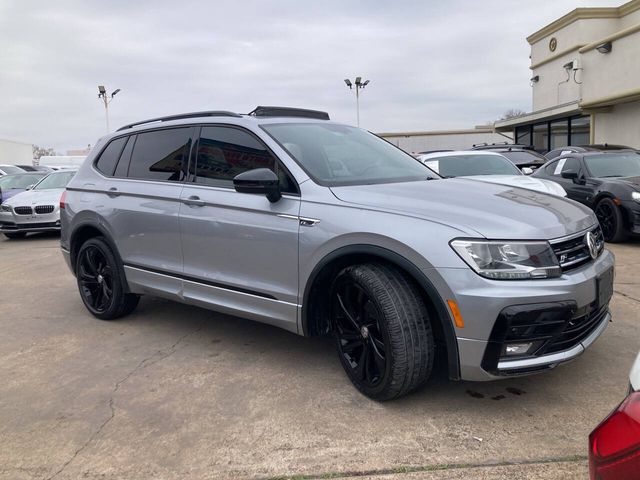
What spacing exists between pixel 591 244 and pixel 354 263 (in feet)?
4.46

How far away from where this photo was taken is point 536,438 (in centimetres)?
275

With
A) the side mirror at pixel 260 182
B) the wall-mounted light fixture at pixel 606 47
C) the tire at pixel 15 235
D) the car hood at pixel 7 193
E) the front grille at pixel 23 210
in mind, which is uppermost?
the wall-mounted light fixture at pixel 606 47

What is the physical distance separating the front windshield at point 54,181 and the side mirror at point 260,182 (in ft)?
34.0

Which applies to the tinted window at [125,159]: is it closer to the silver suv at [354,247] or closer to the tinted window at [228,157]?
the silver suv at [354,247]

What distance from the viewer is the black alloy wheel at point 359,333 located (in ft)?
10.2

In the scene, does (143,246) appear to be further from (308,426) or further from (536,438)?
(536,438)

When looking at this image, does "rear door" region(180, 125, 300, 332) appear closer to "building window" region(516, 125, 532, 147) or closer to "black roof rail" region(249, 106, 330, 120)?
"black roof rail" region(249, 106, 330, 120)

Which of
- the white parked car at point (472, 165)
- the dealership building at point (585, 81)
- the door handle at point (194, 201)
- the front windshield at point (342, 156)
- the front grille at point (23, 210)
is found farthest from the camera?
the dealership building at point (585, 81)

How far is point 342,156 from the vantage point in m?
3.88

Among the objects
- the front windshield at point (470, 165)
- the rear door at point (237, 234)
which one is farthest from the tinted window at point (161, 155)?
the front windshield at point (470, 165)

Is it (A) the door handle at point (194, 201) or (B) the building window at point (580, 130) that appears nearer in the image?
(A) the door handle at point (194, 201)

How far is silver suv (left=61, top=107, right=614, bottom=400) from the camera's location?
2742 mm

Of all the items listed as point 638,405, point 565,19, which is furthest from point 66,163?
point 638,405

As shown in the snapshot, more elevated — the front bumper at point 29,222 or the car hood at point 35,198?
the car hood at point 35,198
